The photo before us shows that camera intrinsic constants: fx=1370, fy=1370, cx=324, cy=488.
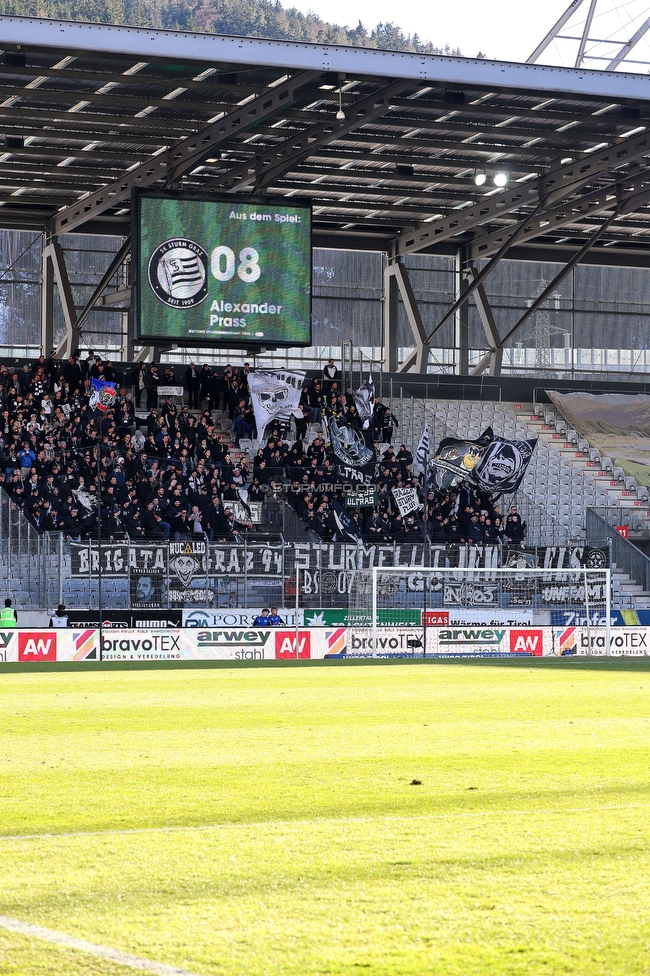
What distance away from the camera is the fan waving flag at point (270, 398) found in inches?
1567

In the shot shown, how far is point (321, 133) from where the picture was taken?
118 feet

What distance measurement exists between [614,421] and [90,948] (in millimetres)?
44091

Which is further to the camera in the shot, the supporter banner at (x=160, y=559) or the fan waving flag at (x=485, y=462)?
the fan waving flag at (x=485, y=462)

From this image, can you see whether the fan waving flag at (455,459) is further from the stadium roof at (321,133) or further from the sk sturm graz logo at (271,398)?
the stadium roof at (321,133)

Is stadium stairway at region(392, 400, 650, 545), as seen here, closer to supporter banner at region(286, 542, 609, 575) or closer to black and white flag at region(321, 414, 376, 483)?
black and white flag at region(321, 414, 376, 483)

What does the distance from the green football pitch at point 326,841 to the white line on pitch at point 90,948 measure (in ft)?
0.05

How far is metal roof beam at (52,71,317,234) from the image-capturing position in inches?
1300

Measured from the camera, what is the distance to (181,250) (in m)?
35.5

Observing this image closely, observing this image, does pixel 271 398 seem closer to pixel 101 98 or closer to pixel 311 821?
pixel 101 98

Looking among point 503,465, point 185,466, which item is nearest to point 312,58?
point 185,466

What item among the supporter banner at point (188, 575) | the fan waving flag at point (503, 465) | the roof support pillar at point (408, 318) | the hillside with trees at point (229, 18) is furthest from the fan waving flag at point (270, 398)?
the hillside with trees at point (229, 18)

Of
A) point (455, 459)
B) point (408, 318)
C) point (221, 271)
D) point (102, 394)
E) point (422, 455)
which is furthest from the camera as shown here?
point (408, 318)

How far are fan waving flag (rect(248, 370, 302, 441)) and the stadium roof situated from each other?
5.59m

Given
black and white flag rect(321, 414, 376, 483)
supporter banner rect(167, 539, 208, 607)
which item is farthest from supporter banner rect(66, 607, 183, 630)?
black and white flag rect(321, 414, 376, 483)
